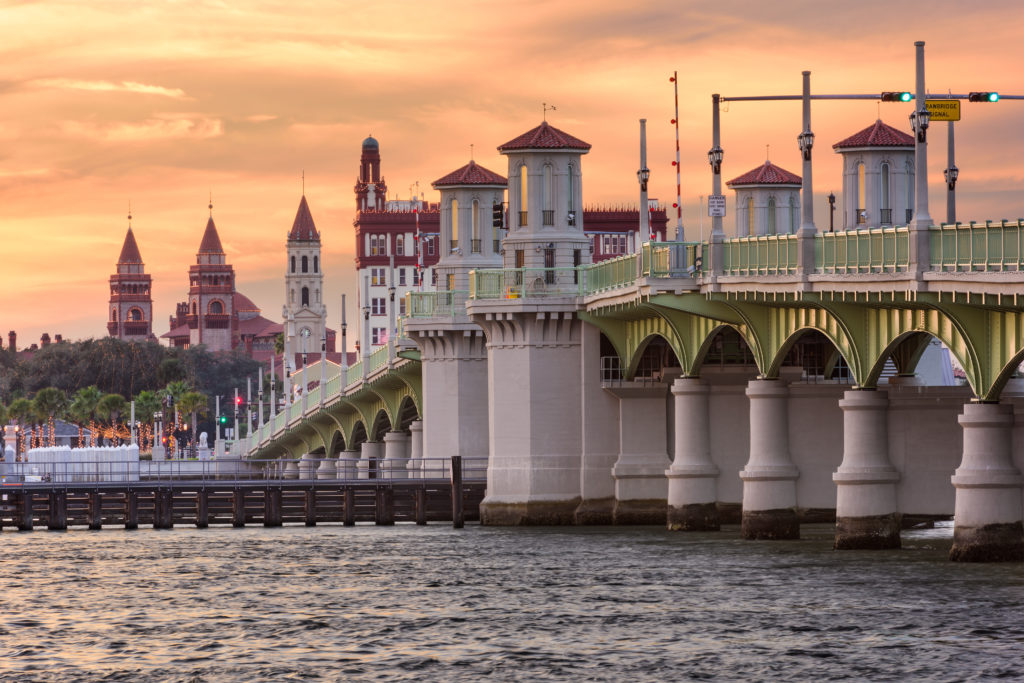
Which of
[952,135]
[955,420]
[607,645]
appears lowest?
[607,645]

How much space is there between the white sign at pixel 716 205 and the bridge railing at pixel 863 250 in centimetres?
874

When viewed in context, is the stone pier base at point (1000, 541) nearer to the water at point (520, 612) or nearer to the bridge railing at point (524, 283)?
the water at point (520, 612)

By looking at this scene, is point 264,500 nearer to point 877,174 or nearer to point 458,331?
point 458,331

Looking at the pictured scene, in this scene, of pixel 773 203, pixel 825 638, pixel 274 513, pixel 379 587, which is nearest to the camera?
pixel 825 638

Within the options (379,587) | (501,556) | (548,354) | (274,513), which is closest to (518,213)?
(548,354)

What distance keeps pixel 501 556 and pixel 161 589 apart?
1384 centimetres

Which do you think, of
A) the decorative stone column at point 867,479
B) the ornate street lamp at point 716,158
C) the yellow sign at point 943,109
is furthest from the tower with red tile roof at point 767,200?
the yellow sign at point 943,109

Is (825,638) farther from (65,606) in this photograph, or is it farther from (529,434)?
(529,434)

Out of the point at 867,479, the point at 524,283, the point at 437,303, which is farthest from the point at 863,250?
the point at 437,303

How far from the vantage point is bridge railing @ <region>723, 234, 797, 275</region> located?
7294 centimetres

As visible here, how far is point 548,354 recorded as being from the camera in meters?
96.9

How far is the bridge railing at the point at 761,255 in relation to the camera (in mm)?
72938

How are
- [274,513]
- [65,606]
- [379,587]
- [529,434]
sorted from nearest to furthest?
[65,606], [379,587], [529,434], [274,513]

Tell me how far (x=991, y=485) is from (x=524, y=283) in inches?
1388
